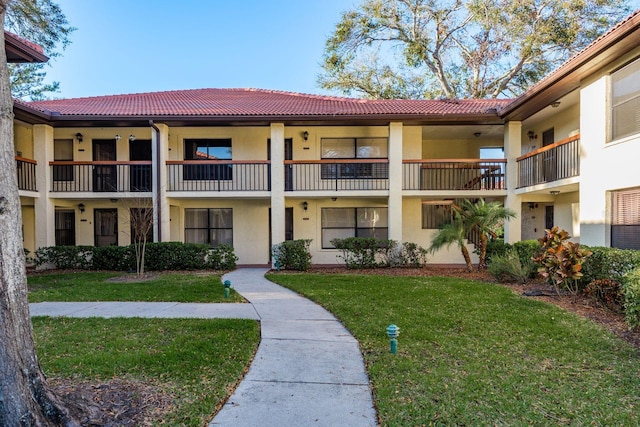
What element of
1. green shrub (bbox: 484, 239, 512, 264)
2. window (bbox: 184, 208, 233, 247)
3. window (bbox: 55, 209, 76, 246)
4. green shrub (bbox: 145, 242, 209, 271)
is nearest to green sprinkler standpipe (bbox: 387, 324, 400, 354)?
green shrub (bbox: 484, 239, 512, 264)

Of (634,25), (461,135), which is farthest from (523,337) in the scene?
(461,135)

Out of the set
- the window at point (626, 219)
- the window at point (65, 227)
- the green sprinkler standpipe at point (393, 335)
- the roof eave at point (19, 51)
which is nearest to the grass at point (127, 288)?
the window at point (65, 227)

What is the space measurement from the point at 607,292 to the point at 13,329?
29.1 feet

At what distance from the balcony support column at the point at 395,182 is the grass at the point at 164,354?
7.77 meters

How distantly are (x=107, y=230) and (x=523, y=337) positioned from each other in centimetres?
1456

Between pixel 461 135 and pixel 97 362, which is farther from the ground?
pixel 461 135

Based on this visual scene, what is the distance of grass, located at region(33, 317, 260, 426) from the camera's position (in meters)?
3.46

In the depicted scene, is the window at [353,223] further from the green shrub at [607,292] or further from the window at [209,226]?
the green shrub at [607,292]

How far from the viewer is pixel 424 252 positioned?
40.2 feet

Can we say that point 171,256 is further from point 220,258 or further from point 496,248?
Answer: point 496,248

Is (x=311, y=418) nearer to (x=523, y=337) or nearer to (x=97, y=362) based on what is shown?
(x=97, y=362)

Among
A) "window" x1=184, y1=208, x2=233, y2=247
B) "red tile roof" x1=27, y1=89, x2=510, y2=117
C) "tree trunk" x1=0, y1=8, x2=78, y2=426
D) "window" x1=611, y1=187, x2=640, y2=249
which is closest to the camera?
"tree trunk" x1=0, y1=8, x2=78, y2=426

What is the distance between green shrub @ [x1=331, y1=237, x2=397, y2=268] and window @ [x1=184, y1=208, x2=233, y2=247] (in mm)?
4834

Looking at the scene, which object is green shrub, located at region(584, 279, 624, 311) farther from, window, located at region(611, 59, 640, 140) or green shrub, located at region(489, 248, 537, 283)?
window, located at region(611, 59, 640, 140)
